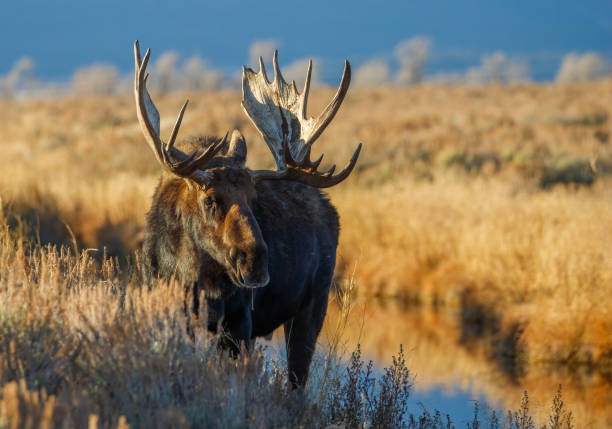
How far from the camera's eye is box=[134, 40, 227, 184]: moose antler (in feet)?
15.8

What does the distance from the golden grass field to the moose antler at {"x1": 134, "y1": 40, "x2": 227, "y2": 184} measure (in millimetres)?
838

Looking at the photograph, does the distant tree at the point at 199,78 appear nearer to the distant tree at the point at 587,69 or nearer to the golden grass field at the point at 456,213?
the distant tree at the point at 587,69

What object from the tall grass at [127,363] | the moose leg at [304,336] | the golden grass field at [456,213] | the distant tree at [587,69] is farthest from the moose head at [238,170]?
the distant tree at [587,69]

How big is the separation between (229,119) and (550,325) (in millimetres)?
22611

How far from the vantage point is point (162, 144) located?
4.99m

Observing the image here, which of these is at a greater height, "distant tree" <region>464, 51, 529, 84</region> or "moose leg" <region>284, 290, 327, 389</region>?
"distant tree" <region>464, 51, 529, 84</region>

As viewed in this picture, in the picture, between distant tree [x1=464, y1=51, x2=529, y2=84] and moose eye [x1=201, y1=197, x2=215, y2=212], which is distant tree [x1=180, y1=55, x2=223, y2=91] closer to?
distant tree [x1=464, y1=51, x2=529, y2=84]

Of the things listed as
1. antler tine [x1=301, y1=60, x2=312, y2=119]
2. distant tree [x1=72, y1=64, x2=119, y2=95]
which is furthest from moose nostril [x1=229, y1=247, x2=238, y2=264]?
distant tree [x1=72, y1=64, x2=119, y2=95]

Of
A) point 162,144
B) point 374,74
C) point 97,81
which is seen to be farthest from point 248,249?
point 374,74

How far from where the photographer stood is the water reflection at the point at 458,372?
8.40m

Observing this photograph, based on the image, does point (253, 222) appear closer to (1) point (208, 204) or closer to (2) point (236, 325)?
(1) point (208, 204)

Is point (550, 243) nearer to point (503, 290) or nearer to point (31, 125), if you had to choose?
point (503, 290)

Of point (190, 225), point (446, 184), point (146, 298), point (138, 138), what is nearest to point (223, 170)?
point (190, 225)

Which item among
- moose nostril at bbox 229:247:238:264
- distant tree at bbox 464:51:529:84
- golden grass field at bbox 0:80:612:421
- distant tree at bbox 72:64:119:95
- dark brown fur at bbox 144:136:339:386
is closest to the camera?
moose nostril at bbox 229:247:238:264
